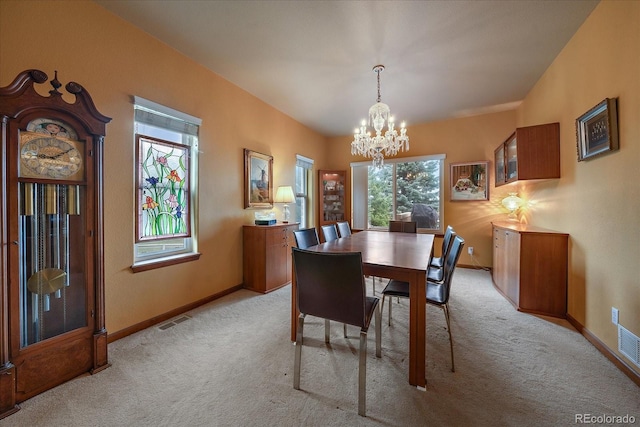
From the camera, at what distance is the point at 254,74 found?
10.2 feet

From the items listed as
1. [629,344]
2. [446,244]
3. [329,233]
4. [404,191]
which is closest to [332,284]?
[329,233]

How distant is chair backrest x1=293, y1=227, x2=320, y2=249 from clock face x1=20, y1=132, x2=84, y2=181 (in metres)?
1.66

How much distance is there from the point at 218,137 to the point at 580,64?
387cm

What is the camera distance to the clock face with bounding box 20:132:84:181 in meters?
1.47

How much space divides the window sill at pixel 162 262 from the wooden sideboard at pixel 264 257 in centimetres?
75

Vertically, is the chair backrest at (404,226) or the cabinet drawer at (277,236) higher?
the chair backrest at (404,226)

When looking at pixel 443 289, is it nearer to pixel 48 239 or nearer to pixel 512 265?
pixel 512 265

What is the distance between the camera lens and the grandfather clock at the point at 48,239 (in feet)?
4.55

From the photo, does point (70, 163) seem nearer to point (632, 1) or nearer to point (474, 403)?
point (474, 403)

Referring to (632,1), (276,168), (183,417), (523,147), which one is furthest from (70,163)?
(523,147)

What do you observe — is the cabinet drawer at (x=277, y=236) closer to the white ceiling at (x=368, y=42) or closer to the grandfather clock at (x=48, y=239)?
the grandfather clock at (x=48, y=239)

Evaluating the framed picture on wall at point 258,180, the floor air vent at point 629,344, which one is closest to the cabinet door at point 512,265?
the floor air vent at point 629,344

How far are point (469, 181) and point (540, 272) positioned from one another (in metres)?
2.29

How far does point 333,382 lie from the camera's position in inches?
64.2
